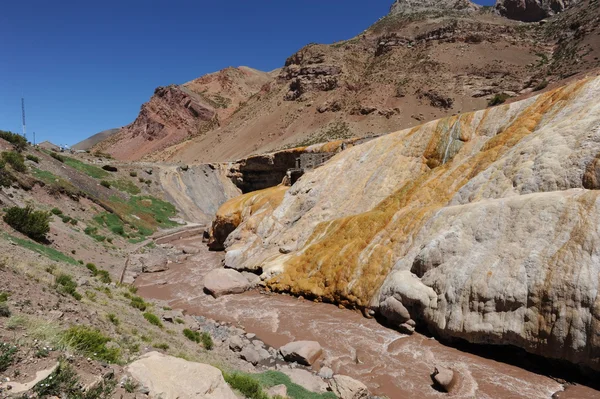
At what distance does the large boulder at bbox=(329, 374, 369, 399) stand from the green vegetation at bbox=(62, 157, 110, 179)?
1676 inches

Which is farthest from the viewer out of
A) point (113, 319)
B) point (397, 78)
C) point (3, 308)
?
point (397, 78)

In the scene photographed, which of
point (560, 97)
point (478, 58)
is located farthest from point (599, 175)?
point (478, 58)

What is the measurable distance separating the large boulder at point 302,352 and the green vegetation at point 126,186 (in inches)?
1490

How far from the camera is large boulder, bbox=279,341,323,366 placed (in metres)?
11.4

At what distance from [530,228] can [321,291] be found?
9.81 m

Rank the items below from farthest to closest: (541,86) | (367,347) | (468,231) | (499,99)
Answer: (499,99), (541,86), (468,231), (367,347)

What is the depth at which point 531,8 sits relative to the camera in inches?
3590

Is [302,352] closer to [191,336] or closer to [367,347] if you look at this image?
[367,347]

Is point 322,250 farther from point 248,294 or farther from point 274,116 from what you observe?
point 274,116

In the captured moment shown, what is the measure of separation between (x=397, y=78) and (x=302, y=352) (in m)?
69.7

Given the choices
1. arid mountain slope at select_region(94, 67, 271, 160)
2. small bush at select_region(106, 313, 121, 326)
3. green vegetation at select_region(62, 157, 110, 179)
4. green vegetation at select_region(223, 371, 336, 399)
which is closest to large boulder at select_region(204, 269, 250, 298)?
small bush at select_region(106, 313, 121, 326)

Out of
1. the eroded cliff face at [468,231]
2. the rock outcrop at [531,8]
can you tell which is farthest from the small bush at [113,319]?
the rock outcrop at [531,8]

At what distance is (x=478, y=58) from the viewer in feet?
222

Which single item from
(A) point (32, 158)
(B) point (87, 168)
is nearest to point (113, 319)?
(A) point (32, 158)
